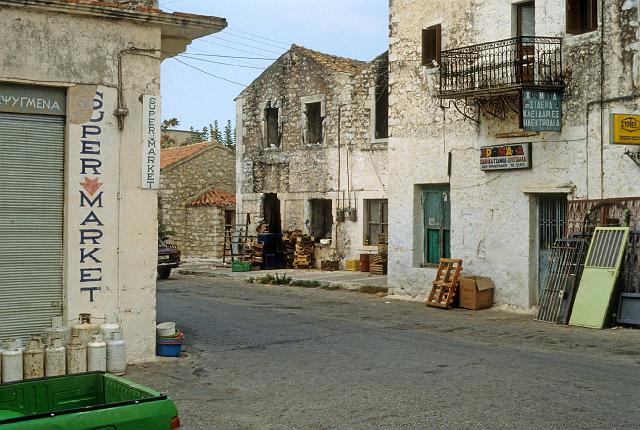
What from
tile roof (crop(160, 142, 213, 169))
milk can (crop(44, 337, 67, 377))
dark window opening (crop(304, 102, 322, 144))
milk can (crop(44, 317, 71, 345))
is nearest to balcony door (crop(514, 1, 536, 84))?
milk can (crop(44, 317, 71, 345))

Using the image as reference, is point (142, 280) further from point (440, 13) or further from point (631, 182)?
point (440, 13)

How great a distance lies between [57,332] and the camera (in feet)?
33.0

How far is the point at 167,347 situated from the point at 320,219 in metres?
17.3

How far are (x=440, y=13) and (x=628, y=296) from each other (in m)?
8.34

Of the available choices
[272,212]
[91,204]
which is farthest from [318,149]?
[91,204]

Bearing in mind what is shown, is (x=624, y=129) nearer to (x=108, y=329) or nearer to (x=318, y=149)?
(x=108, y=329)

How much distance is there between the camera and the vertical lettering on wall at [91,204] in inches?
428

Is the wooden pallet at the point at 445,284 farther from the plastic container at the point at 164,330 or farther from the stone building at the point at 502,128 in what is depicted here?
the plastic container at the point at 164,330

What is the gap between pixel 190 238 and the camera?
117 ft

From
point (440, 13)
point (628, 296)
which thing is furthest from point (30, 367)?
point (440, 13)

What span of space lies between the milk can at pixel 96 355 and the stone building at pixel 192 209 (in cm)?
2492

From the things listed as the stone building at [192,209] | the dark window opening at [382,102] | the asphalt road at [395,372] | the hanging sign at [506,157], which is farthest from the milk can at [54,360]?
the stone building at [192,209]

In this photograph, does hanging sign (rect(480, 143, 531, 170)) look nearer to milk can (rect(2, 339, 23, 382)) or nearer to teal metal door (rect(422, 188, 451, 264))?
teal metal door (rect(422, 188, 451, 264))

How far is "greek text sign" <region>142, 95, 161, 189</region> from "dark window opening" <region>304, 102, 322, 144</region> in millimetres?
17505
